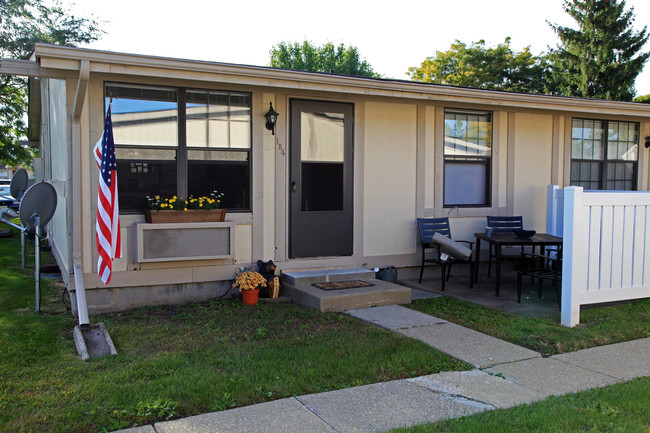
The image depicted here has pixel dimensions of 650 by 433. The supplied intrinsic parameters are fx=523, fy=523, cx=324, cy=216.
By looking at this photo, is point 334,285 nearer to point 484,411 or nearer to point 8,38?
point 484,411

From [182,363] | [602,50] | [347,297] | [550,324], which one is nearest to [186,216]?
[347,297]

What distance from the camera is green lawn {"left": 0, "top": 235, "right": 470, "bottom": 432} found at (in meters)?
3.28

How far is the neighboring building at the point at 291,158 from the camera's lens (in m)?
5.85

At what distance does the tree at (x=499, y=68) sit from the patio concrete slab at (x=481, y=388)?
2988 centimetres

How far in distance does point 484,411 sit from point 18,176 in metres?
10.9

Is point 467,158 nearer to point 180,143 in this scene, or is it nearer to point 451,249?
point 451,249

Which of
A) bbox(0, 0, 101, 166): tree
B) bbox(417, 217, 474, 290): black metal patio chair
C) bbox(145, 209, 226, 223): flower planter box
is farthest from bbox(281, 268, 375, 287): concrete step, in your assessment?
bbox(0, 0, 101, 166): tree

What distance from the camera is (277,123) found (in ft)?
22.4

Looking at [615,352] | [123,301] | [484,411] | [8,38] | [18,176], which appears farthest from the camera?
[8,38]

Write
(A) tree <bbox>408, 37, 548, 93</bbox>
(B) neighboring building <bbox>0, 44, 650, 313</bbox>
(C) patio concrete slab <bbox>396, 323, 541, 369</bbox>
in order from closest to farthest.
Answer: (C) patio concrete slab <bbox>396, 323, 541, 369</bbox>
(B) neighboring building <bbox>0, 44, 650, 313</bbox>
(A) tree <bbox>408, 37, 548, 93</bbox>

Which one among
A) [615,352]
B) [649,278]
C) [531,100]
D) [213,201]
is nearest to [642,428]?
[615,352]

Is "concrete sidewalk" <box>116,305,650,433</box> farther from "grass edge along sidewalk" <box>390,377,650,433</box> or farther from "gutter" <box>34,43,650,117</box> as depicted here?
"gutter" <box>34,43,650,117</box>

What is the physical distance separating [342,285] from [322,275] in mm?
345

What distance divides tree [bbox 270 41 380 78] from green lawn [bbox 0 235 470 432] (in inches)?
1556
